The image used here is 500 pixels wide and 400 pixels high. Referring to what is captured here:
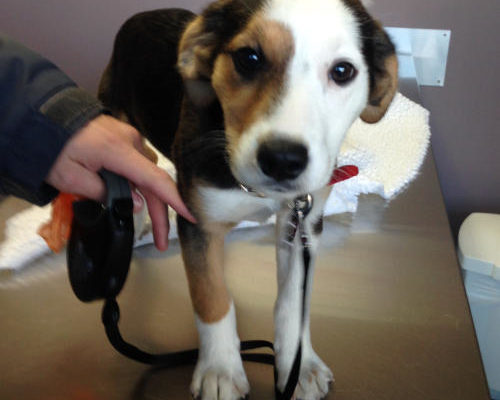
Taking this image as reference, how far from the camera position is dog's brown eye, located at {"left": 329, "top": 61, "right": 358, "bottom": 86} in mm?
910

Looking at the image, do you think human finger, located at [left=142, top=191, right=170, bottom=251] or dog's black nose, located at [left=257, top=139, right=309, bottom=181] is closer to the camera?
dog's black nose, located at [left=257, top=139, right=309, bottom=181]

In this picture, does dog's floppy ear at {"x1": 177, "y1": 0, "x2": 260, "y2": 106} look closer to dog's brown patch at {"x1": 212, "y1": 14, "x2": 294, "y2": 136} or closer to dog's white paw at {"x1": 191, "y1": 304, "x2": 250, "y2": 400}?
dog's brown patch at {"x1": 212, "y1": 14, "x2": 294, "y2": 136}

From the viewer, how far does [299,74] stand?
0.86 metres

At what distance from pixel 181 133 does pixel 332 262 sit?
49cm

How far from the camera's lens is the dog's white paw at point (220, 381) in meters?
0.96

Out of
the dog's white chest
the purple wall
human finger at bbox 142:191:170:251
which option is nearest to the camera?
human finger at bbox 142:191:170:251

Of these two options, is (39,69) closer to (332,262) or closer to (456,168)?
(332,262)

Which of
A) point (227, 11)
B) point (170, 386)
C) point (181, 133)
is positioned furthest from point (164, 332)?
point (227, 11)

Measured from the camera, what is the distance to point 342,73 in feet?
3.02

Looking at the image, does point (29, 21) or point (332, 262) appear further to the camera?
point (29, 21)

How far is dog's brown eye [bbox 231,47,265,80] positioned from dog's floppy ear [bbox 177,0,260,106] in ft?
0.26

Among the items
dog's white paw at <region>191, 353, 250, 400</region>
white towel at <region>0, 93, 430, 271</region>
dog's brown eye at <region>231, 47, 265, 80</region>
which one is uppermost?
dog's brown eye at <region>231, 47, 265, 80</region>

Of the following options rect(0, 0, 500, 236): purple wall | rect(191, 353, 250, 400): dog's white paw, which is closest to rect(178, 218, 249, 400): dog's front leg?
rect(191, 353, 250, 400): dog's white paw

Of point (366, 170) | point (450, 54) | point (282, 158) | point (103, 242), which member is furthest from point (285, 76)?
point (450, 54)
